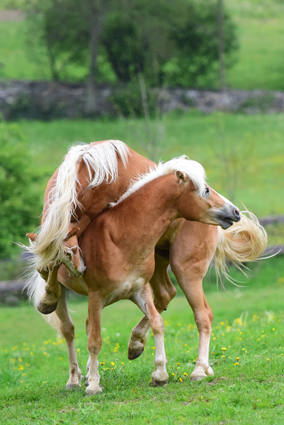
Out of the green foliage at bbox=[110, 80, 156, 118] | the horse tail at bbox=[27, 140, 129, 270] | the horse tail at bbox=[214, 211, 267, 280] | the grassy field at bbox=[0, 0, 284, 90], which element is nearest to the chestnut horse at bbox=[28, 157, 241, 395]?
the horse tail at bbox=[27, 140, 129, 270]

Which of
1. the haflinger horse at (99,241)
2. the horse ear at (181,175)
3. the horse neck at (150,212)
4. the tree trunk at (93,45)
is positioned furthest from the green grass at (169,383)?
the tree trunk at (93,45)

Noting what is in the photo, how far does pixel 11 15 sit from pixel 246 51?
20.3m

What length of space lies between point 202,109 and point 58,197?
31733 mm

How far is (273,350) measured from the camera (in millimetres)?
7035

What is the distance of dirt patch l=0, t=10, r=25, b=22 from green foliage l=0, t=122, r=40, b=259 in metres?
36.3

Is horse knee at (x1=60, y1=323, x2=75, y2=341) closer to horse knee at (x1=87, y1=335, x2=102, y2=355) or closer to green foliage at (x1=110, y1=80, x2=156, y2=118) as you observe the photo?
horse knee at (x1=87, y1=335, x2=102, y2=355)

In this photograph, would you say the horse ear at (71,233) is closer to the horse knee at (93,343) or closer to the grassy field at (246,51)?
the horse knee at (93,343)

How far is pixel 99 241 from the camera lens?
588 centimetres

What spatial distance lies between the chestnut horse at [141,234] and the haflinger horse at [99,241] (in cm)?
13

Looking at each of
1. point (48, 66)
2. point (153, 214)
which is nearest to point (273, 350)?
point (153, 214)

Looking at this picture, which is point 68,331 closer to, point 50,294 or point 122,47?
point 50,294

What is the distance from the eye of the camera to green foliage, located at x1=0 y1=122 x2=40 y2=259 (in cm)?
1398

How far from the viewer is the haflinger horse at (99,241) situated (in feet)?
17.9

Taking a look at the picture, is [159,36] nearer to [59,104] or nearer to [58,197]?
[59,104]
